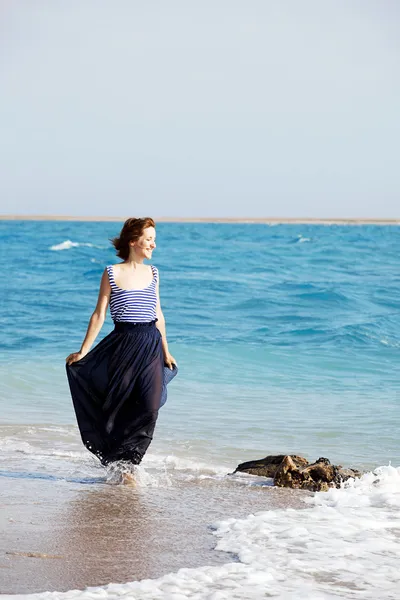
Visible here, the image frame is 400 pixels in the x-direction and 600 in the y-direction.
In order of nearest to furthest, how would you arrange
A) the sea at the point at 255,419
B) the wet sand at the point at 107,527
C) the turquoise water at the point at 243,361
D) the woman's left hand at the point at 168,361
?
the wet sand at the point at 107,527 < the sea at the point at 255,419 < the woman's left hand at the point at 168,361 < the turquoise water at the point at 243,361

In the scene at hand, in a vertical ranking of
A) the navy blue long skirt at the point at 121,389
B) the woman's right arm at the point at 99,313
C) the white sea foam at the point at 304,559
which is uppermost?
the woman's right arm at the point at 99,313

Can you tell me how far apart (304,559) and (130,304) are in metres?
2.25

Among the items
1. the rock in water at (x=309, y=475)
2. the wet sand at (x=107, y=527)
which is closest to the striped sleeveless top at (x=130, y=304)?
the wet sand at (x=107, y=527)

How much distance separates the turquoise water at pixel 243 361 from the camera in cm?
848

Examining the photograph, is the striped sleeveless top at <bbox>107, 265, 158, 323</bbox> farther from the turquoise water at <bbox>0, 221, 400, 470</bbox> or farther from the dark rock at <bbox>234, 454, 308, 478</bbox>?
the turquoise water at <bbox>0, 221, 400, 470</bbox>

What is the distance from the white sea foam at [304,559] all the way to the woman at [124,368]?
1.14m

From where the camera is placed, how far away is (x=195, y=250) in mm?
45875

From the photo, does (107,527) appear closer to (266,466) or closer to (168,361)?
(168,361)

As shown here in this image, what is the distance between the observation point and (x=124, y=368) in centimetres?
627

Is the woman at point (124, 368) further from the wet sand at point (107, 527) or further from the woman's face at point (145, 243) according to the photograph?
the wet sand at point (107, 527)

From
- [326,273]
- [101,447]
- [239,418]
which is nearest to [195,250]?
[326,273]

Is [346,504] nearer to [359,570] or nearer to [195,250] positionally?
[359,570]

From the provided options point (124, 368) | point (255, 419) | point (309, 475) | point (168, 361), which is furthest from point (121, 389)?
point (255, 419)

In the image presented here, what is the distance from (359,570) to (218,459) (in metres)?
3.31
